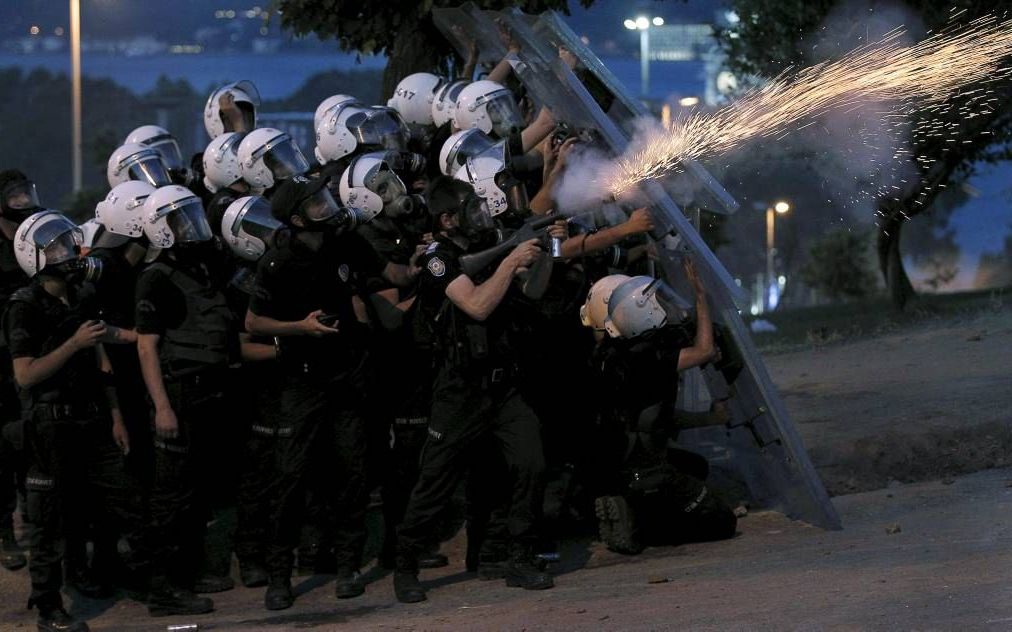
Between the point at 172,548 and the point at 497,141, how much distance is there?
9.23 feet

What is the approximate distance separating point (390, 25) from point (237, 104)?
293 cm

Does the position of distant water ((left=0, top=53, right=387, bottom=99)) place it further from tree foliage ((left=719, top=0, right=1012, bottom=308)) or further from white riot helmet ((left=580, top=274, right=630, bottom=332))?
white riot helmet ((left=580, top=274, right=630, bottom=332))

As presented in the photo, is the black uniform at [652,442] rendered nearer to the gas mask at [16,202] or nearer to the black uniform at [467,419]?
the black uniform at [467,419]

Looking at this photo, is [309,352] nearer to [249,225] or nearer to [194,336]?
[194,336]

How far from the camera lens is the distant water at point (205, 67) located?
308 ft

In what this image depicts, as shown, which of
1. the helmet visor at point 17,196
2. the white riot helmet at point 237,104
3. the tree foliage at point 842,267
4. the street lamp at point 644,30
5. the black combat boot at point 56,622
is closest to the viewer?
the black combat boot at point 56,622

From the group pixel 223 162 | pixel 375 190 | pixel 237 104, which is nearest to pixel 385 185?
pixel 375 190

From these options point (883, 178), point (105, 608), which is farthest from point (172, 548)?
point (883, 178)

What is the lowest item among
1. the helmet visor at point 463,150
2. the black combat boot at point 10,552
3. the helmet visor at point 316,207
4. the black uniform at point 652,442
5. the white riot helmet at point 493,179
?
the black combat boot at point 10,552

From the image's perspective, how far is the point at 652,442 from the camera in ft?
29.2

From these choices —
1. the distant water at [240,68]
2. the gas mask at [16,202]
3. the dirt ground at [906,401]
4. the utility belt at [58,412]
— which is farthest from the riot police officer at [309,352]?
the distant water at [240,68]

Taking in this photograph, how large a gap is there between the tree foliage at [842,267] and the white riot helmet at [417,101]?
25.7 metres

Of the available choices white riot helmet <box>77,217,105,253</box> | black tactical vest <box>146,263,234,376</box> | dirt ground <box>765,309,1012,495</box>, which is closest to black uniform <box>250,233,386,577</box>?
black tactical vest <box>146,263,234,376</box>

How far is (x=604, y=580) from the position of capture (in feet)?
27.6
